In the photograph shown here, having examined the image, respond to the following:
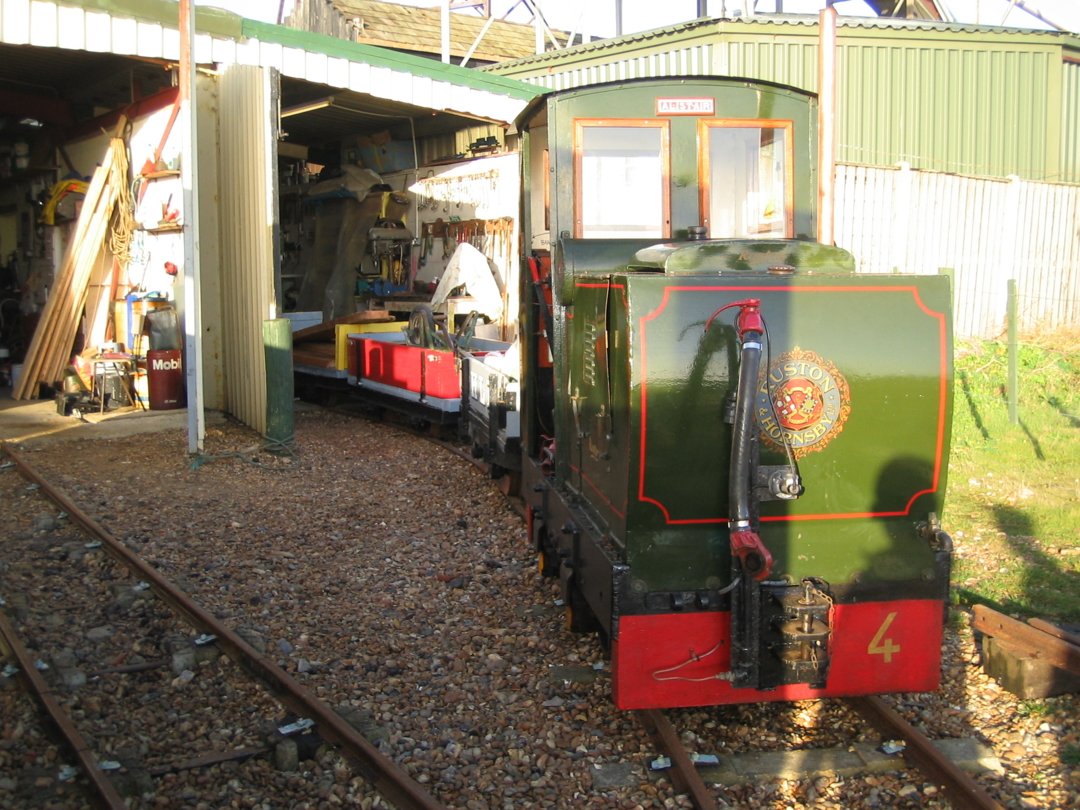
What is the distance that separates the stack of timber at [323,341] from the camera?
44.5ft

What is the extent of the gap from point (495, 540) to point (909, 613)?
11.9 feet

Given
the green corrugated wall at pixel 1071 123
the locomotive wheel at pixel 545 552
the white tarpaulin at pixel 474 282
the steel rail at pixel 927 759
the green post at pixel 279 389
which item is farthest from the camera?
the green corrugated wall at pixel 1071 123

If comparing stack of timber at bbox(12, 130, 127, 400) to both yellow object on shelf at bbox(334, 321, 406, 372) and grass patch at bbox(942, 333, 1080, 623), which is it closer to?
yellow object on shelf at bbox(334, 321, 406, 372)

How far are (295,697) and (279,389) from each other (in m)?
6.19

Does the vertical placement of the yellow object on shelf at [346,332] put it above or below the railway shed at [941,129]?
below

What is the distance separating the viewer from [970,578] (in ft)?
20.5

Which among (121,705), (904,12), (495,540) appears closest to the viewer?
(121,705)

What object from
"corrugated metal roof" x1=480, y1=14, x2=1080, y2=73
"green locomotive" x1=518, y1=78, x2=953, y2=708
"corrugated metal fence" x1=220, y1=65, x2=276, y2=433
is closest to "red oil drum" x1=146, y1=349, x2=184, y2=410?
"corrugated metal fence" x1=220, y1=65, x2=276, y2=433

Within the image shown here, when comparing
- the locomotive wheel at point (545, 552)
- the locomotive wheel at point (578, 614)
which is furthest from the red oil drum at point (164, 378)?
the locomotive wheel at point (578, 614)

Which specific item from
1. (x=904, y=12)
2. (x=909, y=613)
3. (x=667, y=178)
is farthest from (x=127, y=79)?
(x=904, y=12)

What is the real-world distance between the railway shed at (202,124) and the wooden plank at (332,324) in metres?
1.58

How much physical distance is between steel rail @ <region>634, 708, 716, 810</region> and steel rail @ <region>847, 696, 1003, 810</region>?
0.84m

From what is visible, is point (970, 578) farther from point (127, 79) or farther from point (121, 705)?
point (127, 79)

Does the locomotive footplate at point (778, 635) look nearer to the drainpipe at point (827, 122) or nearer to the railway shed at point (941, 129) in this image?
the drainpipe at point (827, 122)
